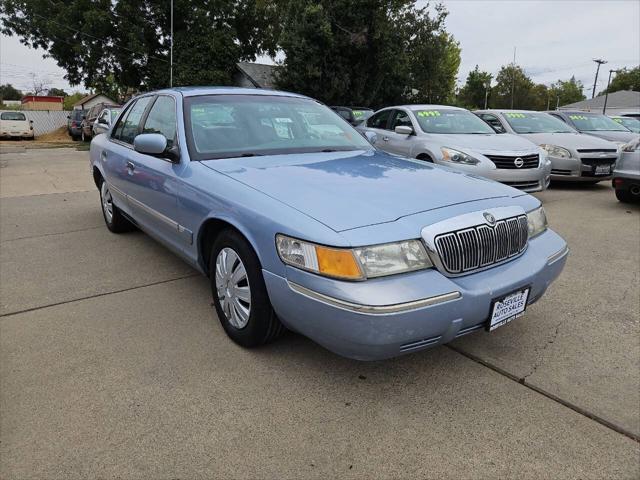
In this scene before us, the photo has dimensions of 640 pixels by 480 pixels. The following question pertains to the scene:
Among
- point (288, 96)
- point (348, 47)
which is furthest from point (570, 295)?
point (348, 47)

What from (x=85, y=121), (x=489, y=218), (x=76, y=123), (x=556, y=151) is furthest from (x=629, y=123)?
(x=76, y=123)

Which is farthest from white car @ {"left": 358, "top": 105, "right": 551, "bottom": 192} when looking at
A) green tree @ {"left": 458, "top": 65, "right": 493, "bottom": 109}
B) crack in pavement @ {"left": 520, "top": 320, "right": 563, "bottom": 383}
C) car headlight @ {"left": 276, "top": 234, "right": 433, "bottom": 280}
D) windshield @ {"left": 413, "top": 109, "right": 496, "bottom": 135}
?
green tree @ {"left": 458, "top": 65, "right": 493, "bottom": 109}

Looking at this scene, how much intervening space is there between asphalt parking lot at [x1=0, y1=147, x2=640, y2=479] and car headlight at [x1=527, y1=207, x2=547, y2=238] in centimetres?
69

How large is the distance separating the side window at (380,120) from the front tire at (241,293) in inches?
247

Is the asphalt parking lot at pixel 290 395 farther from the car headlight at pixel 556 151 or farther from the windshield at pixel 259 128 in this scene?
the car headlight at pixel 556 151

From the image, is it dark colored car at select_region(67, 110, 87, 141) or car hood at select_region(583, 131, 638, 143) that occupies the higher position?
car hood at select_region(583, 131, 638, 143)

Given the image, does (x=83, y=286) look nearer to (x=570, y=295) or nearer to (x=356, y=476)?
(x=356, y=476)

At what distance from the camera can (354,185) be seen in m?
2.79

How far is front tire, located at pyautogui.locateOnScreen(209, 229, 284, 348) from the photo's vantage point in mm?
2650

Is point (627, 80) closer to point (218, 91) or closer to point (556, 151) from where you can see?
point (556, 151)

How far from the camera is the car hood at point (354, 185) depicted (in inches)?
95.8


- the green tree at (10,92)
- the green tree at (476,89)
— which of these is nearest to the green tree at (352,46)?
the green tree at (476,89)

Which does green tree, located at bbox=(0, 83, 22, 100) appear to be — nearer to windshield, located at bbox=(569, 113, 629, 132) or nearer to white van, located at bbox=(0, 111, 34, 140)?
white van, located at bbox=(0, 111, 34, 140)

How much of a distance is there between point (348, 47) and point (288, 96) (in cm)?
2038
